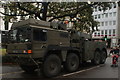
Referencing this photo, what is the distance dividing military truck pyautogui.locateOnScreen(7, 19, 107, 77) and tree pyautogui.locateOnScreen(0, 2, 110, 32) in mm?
5871

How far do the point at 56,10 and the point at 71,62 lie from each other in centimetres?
852

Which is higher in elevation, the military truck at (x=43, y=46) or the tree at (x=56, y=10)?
the tree at (x=56, y=10)

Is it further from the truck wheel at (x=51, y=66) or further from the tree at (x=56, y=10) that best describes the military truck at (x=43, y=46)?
the tree at (x=56, y=10)

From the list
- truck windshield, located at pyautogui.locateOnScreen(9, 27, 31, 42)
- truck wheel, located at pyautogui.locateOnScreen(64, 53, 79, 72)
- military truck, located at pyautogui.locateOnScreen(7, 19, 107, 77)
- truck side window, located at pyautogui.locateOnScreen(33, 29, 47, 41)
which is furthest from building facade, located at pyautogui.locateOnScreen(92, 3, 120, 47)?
truck windshield, located at pyautogui.locateOnScreen(9, 27, 31, 42)

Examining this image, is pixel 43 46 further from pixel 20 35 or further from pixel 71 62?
pixel 71 62

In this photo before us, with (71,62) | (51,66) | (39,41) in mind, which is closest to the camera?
(39,41)

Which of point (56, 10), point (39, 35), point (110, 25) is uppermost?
point (110, 25)

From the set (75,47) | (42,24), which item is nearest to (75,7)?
(75,47)

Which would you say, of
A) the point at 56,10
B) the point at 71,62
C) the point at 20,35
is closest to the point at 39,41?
the point at 20,35

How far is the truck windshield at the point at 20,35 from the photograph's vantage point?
6621 mm

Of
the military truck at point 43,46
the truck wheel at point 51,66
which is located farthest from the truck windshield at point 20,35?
the truck wheel at point 51,66

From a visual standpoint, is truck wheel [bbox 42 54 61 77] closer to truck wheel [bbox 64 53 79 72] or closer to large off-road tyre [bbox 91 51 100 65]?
truck wheel [bbox 64 53 79 72]

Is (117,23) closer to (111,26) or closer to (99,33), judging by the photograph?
(111,26)

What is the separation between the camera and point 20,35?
6.95 meters
